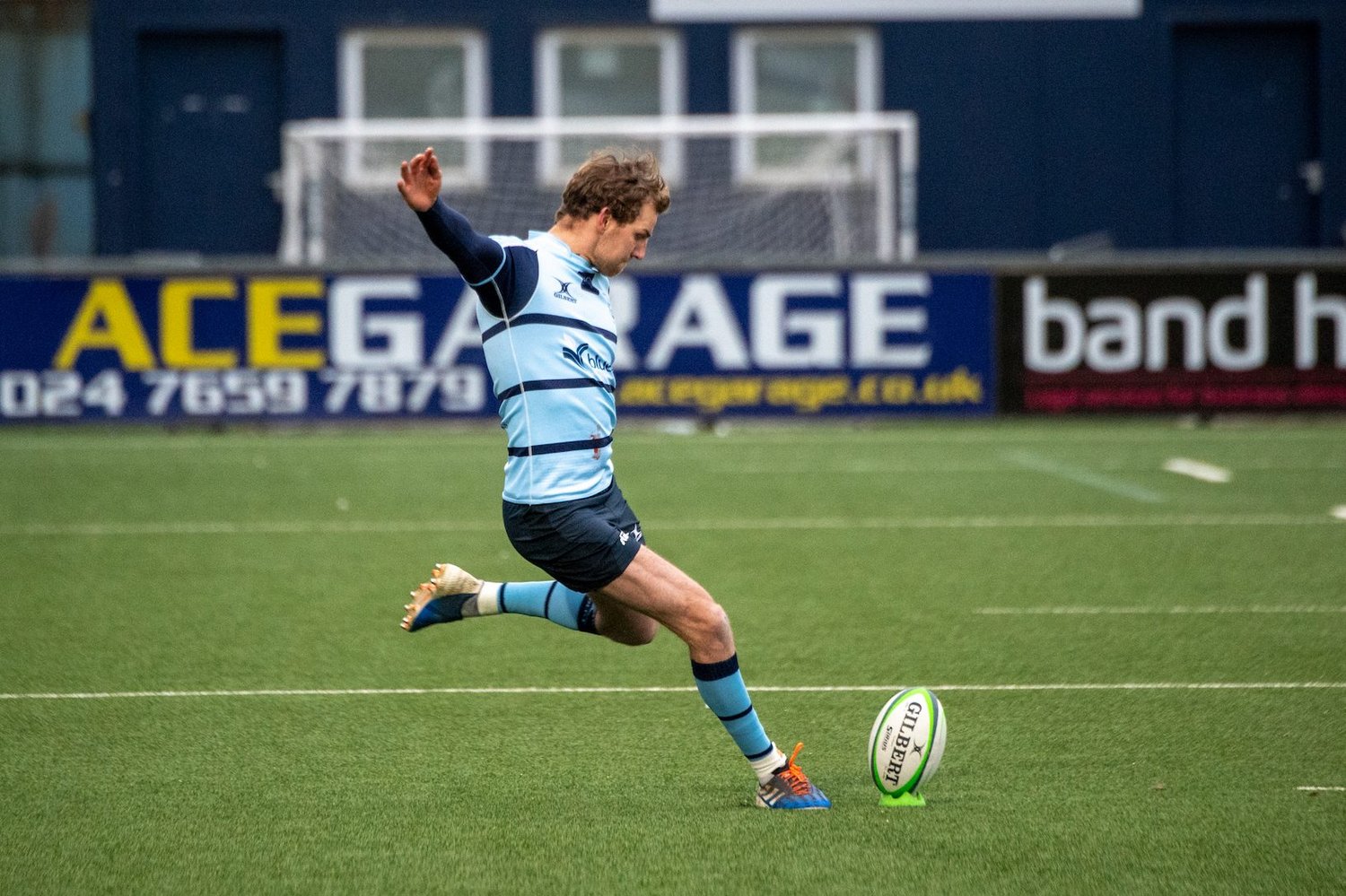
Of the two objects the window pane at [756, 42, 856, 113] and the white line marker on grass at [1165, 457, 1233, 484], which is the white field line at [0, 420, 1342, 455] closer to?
the white line marker on grass at [1165, 457, 1233, 484]

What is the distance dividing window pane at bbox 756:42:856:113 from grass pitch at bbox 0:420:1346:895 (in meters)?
10.9

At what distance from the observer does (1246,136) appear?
2380cm

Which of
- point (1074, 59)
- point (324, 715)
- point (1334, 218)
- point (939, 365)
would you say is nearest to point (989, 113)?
point (1074, 59)

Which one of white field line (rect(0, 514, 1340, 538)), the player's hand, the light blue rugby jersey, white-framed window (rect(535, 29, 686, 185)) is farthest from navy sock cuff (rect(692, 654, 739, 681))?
white-framed window (rect(535, 29, 686, 185))

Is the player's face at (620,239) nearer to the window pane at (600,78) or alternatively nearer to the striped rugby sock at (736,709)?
the striped rugby sock at (736,709)

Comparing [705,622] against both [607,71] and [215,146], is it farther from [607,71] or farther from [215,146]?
[215,146]

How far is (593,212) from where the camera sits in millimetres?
5176

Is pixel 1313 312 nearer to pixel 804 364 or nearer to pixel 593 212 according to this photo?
pixel 804 364

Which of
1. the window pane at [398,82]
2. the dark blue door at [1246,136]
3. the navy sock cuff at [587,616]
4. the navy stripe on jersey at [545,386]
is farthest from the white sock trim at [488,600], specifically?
the dark blue door at [1246,136]

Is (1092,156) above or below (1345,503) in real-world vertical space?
above

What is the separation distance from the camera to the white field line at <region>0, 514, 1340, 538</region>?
11.4 metres

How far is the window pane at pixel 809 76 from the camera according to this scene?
76.8 ft

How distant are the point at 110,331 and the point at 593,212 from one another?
13.5 metres

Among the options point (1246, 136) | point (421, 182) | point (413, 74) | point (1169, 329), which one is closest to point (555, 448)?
point (421, 182)
